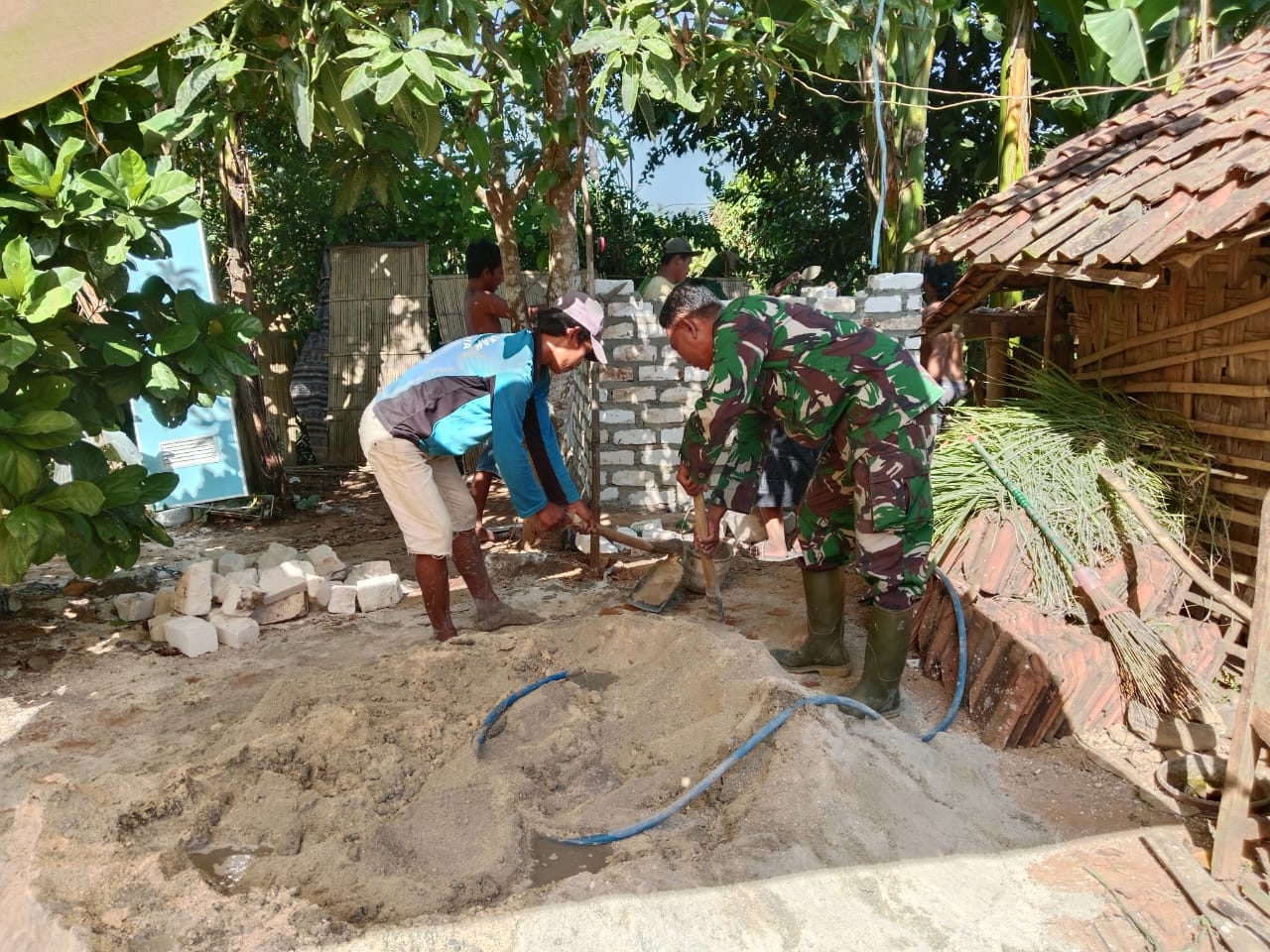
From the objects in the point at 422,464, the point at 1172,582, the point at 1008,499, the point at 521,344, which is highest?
the point at 521,344

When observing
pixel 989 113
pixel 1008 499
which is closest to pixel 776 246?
pixel 989 113

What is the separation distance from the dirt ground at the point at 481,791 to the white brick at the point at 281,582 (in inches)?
13.0

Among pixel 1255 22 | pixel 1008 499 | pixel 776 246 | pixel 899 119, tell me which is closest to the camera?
pixel 1008 499

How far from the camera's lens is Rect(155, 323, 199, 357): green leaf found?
4.04m

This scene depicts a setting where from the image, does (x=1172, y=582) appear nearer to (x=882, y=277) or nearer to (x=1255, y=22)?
(x=882, y=277)

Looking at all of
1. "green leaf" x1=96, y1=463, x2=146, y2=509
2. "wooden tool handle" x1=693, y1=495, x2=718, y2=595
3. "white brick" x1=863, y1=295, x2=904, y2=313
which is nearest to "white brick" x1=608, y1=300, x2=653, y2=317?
"white brick" x1=863, y1=295, x2=904, y2=313

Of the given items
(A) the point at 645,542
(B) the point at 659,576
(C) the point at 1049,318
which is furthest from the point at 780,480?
(C) the point at 1049,318

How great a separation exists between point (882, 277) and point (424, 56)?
4004 mm

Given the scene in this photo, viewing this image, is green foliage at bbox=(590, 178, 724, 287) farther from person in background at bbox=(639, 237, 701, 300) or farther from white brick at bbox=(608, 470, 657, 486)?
white brick at bbox=(608, 470, 657, 486)

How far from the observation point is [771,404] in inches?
140

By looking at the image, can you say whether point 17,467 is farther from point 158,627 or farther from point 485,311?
point 485,311

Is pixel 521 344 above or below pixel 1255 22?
below

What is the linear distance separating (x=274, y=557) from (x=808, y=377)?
324 cm

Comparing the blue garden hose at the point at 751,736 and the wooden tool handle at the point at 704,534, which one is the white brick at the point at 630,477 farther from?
the blue garden hose at the point at 751,736
